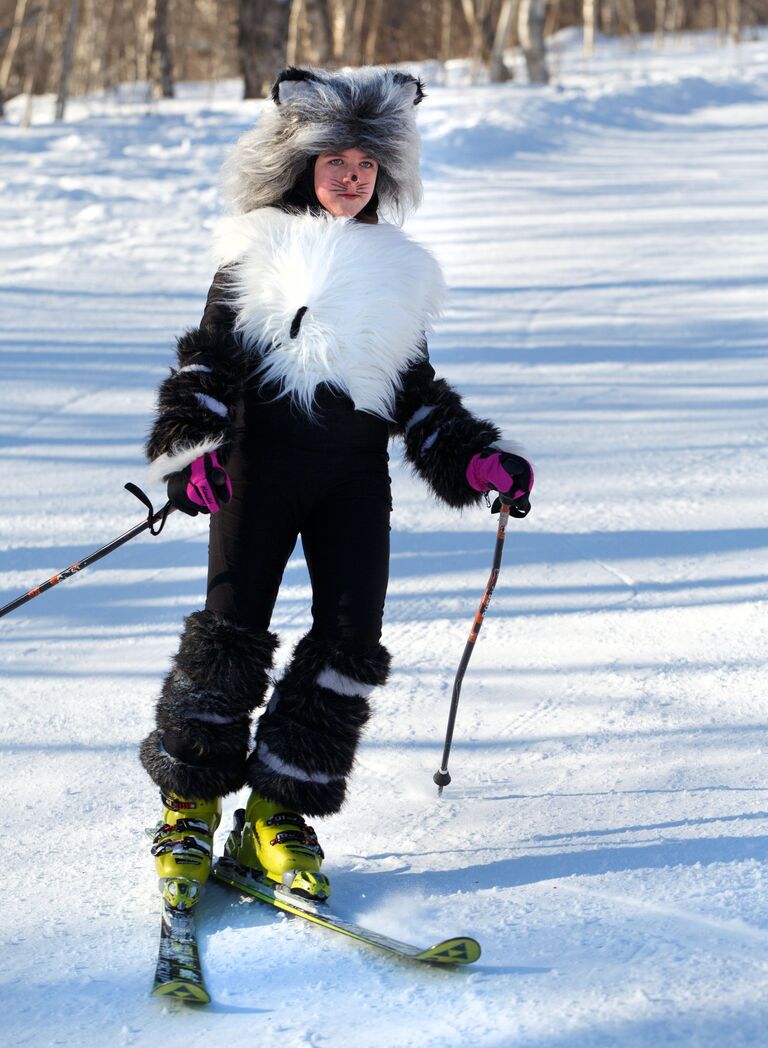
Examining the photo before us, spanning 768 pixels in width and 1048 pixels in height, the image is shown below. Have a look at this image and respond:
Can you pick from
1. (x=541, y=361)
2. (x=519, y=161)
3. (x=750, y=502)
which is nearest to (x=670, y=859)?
(x=750, y=502)

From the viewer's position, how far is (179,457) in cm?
221

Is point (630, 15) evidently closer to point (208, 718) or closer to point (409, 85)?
point (409, 85)

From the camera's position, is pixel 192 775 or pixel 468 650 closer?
pixel 192 775

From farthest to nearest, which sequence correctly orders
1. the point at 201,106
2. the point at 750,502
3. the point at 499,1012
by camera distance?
the point at 201,106
the point at 750,502
the point at 499,1012

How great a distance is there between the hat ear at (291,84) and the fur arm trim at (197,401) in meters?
0.50

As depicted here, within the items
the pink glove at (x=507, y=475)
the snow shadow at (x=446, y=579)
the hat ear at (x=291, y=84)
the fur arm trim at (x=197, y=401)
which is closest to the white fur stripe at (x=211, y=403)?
the fur arm trim at (x=197, y=401)

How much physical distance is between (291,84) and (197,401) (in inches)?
27.7

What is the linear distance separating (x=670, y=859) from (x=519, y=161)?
8.99m

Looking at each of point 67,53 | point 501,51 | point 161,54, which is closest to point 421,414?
point 67,53

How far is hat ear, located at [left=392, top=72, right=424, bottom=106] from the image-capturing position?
2.50m

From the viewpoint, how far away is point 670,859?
2.41 m

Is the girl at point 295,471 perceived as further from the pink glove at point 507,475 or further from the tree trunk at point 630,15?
the tree trunk at point 630,15

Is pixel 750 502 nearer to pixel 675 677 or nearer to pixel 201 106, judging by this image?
pixel 675 677

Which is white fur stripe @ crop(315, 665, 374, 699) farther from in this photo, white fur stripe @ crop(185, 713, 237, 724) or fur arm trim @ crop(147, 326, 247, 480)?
fur arm trim @ crop(147, 326, 247, 480)
